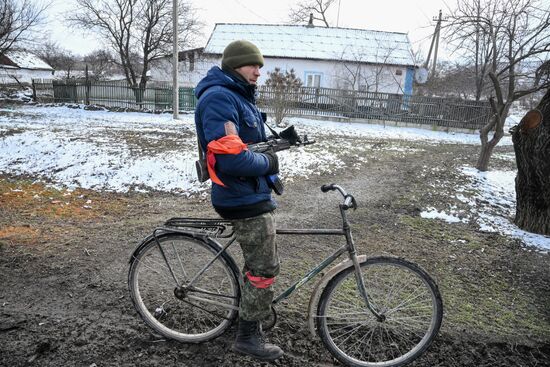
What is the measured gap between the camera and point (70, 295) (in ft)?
10.8

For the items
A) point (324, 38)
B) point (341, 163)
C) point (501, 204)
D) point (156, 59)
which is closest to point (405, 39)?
point (324, 38)

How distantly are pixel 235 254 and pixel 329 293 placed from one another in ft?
6.07

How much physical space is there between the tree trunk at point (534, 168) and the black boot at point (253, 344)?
4.40 meters

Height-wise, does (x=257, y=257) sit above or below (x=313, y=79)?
below

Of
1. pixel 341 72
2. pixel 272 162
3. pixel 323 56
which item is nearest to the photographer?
pixel 272 162

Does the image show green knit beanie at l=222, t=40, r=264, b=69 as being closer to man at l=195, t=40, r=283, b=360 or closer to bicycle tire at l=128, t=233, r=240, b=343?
man at l=195, t=40, r=283, b=360

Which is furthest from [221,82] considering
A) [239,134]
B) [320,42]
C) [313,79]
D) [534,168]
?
[320,42]

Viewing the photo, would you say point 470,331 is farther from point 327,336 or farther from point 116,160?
point 116,160

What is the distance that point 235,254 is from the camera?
421 centimetres

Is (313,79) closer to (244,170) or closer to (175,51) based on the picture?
(175,51)

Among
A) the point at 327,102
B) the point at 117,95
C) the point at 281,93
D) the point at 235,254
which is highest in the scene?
the point at 281,93

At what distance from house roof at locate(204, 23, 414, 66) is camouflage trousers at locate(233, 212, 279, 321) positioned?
2829cm

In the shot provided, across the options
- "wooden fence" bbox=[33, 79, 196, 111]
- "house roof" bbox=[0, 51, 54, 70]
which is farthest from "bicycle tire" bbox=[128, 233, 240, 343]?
"house roof" bbox=[0, 51, 54, 70]

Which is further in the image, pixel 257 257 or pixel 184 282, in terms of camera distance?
pixel 184 282
